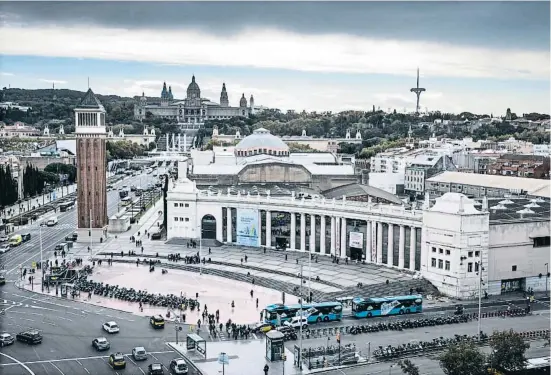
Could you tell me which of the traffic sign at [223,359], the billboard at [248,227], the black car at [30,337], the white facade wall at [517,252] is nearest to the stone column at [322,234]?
the billboard at [248,227]

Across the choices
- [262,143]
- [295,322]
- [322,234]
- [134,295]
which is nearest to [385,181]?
[262,143]

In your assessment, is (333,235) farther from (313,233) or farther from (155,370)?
(155,370)

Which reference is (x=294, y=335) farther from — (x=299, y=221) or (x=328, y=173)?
(x=328, y=173)

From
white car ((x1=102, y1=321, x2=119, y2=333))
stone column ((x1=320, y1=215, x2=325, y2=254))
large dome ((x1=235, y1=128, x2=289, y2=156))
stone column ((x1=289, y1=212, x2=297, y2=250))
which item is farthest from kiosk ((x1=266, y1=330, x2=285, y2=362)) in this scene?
large dome ((x1=235, y1=128, x2=289, y2=156))

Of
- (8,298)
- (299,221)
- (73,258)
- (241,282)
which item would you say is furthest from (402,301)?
(73,258)

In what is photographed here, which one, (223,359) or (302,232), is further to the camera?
(302,232)

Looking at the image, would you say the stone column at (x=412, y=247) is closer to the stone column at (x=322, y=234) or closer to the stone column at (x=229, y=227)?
the stone column at (x=322, y=234)

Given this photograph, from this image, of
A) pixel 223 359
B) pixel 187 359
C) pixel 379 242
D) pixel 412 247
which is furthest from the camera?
pixel 379 242

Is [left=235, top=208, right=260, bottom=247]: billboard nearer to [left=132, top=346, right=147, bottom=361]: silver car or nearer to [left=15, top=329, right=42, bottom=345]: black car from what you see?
[left=15, top=329, right=42, bottom=345]: black car
